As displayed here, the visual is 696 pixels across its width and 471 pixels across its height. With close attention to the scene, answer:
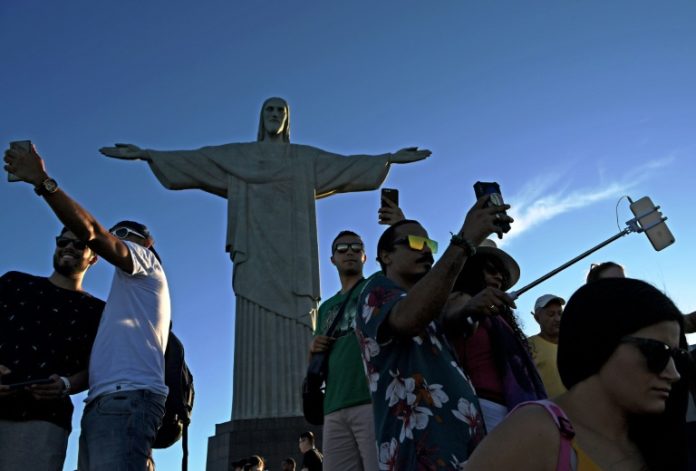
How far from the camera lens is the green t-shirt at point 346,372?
324 cm

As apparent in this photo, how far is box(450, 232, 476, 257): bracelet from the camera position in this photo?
231 cm

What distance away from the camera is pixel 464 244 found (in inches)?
91.0

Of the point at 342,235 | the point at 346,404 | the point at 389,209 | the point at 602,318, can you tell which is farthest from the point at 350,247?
the point at 602,318

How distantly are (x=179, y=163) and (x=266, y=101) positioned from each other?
5.77 ft

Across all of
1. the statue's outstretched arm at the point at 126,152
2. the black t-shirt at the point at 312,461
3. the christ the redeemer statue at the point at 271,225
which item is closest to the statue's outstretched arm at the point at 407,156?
the christ the redeemer statue at the point at 271,225

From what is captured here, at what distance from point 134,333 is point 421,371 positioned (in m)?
1.19

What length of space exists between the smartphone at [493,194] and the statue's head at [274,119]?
931cm

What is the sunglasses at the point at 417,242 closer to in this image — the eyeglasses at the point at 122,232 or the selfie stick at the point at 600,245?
the selfie stick at the point at 600,245

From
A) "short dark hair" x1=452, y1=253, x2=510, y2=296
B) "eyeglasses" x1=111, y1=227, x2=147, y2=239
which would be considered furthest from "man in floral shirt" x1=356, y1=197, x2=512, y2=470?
"eyeglasses" x1=111, y1=227, x2=147, y2=239

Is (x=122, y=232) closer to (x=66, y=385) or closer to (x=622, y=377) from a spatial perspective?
(x=66, y=385)

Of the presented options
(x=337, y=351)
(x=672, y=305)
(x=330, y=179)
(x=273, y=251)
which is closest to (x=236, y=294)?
(x=273, y=251)

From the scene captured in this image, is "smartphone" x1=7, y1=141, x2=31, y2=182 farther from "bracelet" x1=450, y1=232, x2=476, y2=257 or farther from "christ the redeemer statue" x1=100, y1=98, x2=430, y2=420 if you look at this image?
"christ the redeemer statue" x1=100, y1=98, x2=430, y2=420

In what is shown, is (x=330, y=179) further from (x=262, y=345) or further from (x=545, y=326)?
(x=545, y=326)

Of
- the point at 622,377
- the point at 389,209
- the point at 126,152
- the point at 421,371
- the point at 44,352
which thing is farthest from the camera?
the point at 126,152
